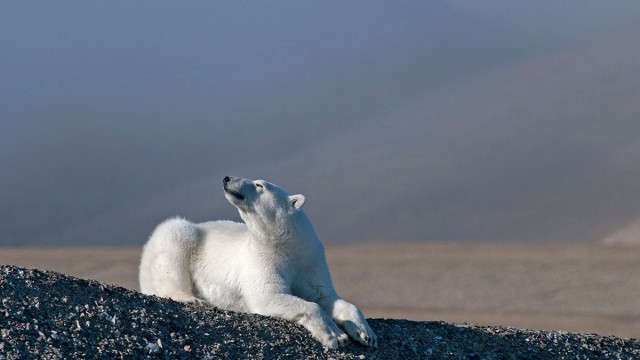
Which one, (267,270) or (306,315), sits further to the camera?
(267,270)

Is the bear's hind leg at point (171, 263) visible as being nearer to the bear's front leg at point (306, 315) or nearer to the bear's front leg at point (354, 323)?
the bear's front leg at point (306, 315)

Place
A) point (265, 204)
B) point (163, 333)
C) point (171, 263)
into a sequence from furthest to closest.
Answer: point (171, 263) → point (265, 204) → point (163, 333)

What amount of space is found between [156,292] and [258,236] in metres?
1.29

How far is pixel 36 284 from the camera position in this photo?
24.6ft

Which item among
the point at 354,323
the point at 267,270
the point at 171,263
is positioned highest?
the point at 171,263

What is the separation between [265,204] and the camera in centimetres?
740

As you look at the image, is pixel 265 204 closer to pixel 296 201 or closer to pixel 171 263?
pixel 296 201

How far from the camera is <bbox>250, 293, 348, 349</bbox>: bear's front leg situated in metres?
7.03

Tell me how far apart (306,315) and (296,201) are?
836mm

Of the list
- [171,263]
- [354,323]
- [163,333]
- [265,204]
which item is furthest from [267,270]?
[171,263]

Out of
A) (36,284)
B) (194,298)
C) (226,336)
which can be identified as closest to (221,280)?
(194,298)

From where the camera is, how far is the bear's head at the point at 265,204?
24.2 ft

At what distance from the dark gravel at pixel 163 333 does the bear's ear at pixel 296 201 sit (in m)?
0.83

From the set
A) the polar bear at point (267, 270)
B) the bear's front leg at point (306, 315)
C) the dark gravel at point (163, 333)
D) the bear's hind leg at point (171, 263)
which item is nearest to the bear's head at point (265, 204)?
the polar bear at point (267, 270)
